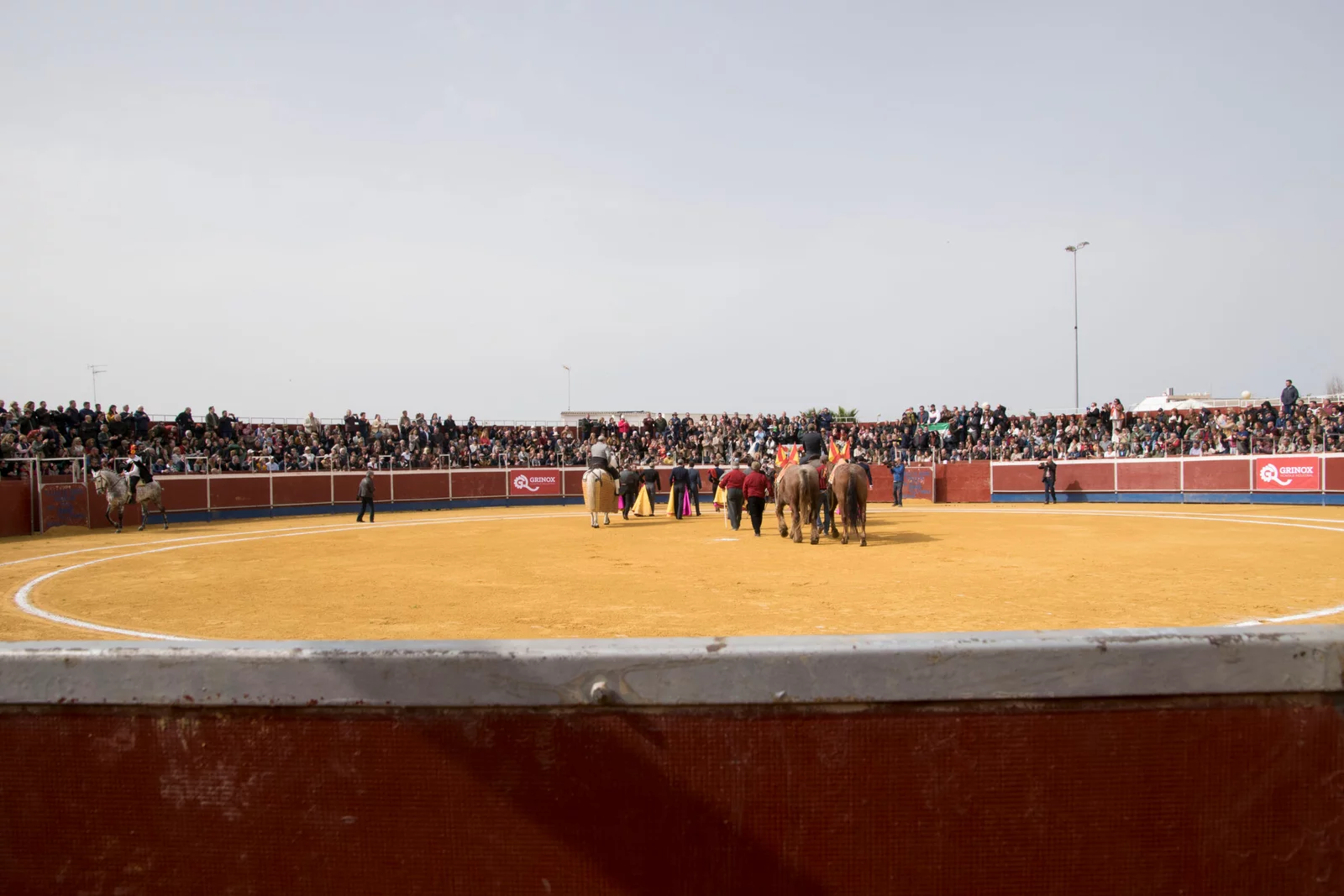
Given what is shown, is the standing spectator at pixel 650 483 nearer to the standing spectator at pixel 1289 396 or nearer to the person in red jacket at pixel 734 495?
the person in red jacket at pixel 734 495

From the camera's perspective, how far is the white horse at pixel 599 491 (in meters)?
24.0

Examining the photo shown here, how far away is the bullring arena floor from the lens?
9.20 meters

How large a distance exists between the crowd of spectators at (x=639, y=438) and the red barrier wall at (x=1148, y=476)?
4.50 feet

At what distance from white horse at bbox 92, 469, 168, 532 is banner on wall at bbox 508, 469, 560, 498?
14817 mm

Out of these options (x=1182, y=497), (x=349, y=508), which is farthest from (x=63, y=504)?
(x=1182, y=497)

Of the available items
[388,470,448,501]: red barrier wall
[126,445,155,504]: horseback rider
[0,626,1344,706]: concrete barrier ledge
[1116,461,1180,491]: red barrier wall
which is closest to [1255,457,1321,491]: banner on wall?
[1116,461,1180,491]: red barrier wall

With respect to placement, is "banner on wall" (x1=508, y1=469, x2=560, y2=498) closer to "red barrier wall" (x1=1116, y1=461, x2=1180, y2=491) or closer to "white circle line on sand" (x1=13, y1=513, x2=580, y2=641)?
"white circle line on sand" (x1=13, y1=513, x2=580, y2=641)

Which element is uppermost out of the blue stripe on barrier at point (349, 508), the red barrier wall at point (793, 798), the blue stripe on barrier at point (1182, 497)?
the red barrier wall at point (793, 798)

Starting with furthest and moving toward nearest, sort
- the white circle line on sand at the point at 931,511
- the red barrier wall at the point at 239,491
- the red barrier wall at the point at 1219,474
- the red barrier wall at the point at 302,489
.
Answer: the red barrier wall at the point at 302,489, the red barrier wall at the point at 239,491, the red barrier wall at the point at 1219,474, the white circle line on sand at the point at 931,511

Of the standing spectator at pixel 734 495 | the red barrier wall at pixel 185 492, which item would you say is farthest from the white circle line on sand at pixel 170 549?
the standing spectator at pixel 734 495

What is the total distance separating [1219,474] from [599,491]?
71.1ft

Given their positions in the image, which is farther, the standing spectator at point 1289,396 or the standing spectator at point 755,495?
the standing spectator at point 1289,396

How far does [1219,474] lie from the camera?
2936cm

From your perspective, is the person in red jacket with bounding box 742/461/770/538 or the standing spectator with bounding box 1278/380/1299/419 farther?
the standing spectator with bounding box 1278/380/1299/419
